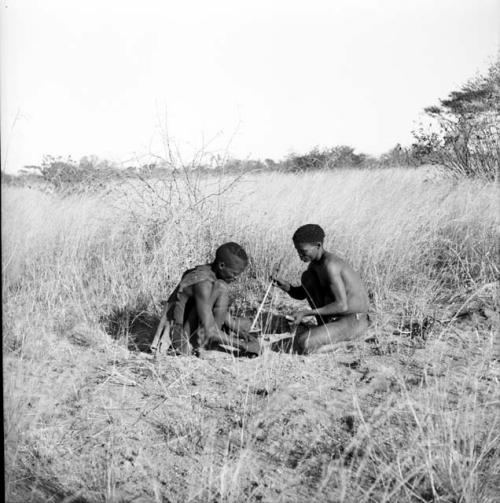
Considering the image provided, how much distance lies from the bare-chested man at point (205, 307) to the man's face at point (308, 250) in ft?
1.28

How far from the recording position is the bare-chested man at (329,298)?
434cm

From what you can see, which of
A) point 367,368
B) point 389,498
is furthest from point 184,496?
point 367,368

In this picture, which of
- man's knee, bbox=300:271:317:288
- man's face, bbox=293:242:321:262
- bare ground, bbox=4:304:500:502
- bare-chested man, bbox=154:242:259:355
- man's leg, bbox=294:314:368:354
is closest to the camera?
bare ground, bbox=4:304:500:502

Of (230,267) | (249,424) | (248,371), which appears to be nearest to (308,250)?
(230,267)

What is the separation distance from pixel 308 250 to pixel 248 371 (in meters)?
0.97

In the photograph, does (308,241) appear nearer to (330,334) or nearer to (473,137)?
(330,334)

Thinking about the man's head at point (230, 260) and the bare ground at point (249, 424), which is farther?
the man's head at point (230, 260)

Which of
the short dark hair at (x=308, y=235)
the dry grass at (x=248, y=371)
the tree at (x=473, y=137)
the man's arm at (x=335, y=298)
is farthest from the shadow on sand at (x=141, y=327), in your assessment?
the tree at (x=473, y=137)

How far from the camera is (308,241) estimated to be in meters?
4.41

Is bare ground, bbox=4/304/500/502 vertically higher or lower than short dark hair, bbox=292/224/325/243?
lower

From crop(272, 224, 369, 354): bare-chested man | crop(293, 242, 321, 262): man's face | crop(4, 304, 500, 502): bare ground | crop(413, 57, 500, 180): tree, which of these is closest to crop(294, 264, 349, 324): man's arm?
crop(272, 224, 369, 354): bare-chested man

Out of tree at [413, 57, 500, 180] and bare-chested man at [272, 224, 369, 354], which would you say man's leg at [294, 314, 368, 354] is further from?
→ tree at [413, 57, 500, 180]

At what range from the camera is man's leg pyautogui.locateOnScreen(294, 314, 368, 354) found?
14.2 feet

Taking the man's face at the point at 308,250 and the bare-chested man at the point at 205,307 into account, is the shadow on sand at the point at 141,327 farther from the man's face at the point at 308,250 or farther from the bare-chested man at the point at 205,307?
the man's face at the point at 308,250
